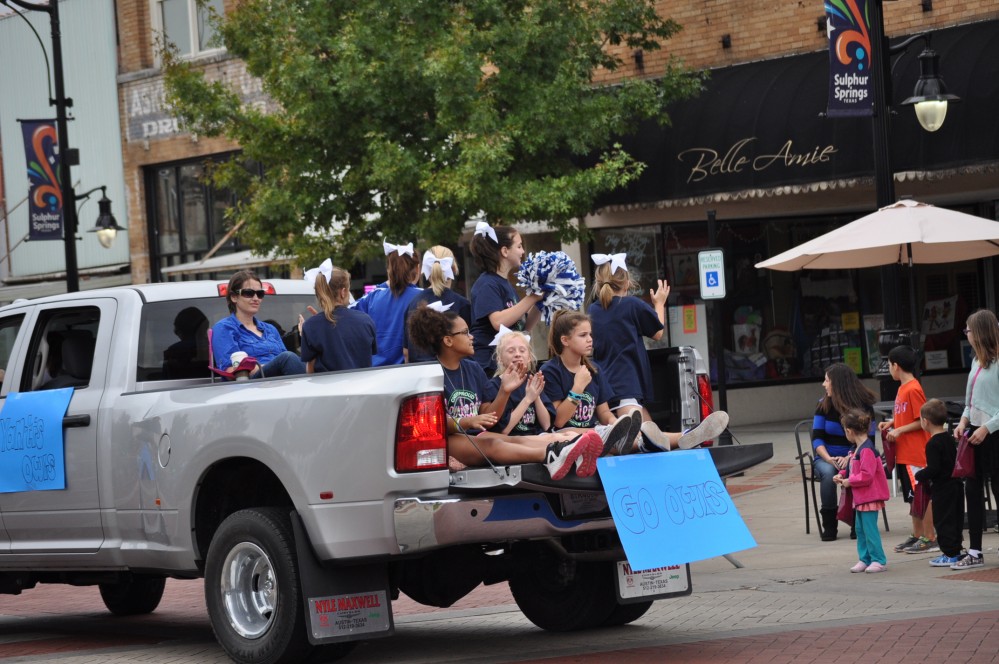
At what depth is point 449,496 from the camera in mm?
6672

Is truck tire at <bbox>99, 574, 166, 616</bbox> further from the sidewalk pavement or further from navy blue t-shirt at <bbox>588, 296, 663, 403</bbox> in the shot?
navy blue t-shirt at <bbox>588, 296, 663, 403</bbox>

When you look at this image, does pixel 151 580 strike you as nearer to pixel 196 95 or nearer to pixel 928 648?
pixel 928 648

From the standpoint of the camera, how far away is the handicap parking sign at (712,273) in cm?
1614

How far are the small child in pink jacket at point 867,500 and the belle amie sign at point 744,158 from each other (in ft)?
28.5

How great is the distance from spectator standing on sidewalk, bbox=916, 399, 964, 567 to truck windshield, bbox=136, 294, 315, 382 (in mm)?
4562

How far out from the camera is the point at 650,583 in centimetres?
765

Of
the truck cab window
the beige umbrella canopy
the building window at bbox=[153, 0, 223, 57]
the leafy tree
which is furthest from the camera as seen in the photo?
the building window at bbox=[153, 0, 223, 57]

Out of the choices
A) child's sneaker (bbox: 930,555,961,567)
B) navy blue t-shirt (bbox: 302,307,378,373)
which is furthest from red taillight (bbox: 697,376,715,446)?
navy blue t-shirt (bbox: 302,307,378,373)

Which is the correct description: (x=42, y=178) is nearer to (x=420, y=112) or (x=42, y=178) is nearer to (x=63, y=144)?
(x=63, y=144)

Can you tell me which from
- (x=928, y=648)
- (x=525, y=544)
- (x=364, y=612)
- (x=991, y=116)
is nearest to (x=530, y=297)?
(x=525, y=544)

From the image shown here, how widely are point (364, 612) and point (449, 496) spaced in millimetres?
748

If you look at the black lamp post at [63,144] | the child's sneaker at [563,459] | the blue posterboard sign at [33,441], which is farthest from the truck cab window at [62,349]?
the black lamp post at [63,144]

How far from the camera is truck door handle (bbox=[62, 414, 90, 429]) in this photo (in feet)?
26.7

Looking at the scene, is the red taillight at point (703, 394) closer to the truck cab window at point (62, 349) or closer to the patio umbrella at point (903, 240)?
the patio umbrella at point (903, 240)
